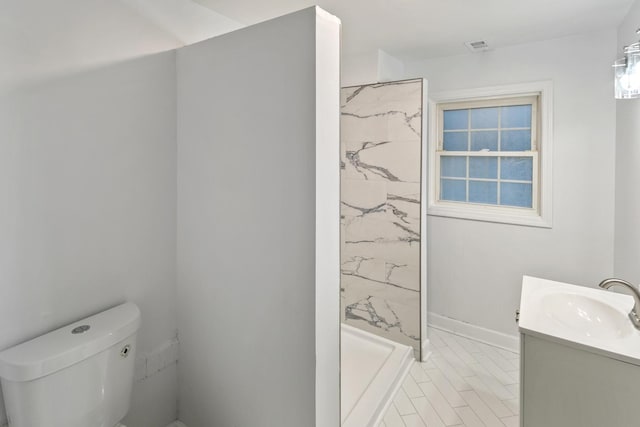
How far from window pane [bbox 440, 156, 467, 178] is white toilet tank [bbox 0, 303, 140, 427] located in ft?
9.03

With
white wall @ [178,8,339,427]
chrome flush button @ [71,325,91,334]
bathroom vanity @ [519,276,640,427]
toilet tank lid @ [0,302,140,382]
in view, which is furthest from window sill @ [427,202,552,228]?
chrome flush button @ [71,325,91,334]

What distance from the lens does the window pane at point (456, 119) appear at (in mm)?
3170

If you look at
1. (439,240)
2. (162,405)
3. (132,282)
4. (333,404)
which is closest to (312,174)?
(333,404)

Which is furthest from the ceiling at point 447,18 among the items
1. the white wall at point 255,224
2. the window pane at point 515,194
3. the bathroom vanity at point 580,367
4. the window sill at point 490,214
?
the bathroom vanity at point 580,367

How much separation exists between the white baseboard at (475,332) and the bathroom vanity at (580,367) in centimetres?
139

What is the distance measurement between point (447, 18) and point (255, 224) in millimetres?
1788

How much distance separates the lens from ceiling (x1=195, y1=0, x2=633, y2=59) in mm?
2025

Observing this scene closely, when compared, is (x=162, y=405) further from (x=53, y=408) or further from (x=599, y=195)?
(x=599, y=195)

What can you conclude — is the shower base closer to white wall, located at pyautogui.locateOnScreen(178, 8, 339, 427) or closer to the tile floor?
the tile floor

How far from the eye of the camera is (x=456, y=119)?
10.6 feet

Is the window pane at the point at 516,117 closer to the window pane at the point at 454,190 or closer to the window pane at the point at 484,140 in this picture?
the window pane at the point at 484,140

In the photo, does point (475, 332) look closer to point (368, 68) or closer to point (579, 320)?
point (579, 320)

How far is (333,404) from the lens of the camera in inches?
59.0

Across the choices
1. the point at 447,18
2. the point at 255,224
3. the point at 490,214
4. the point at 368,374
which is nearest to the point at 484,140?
the point at 490,214
